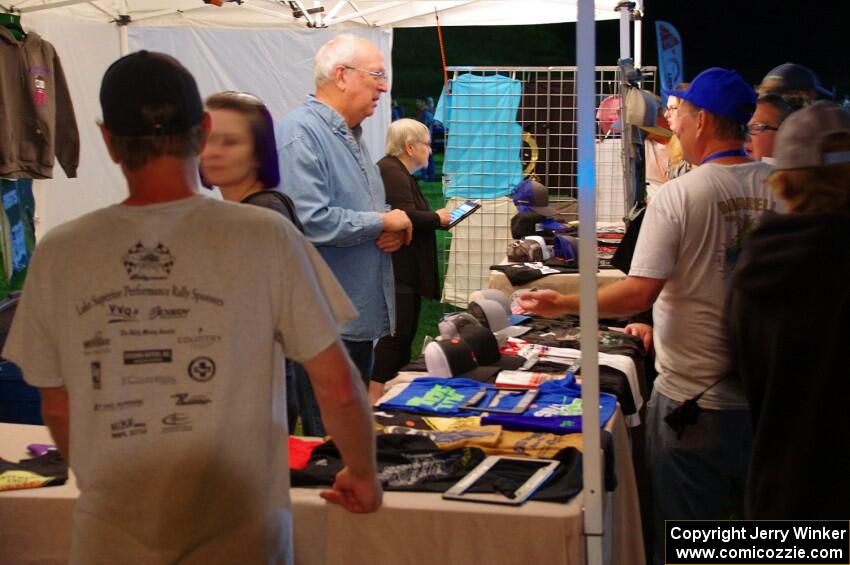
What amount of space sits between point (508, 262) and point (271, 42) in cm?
365

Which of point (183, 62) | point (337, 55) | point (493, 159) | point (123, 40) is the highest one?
point (123, 40)

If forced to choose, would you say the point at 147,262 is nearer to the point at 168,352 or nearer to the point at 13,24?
the point at 168,352

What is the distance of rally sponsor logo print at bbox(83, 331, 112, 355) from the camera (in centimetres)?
135

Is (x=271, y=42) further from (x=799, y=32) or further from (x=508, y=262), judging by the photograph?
(x=799, y=32)

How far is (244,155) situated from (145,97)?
1078 millimetres

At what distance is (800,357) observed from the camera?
1.70 meters

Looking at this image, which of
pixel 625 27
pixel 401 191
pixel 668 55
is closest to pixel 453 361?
pixel 401 191

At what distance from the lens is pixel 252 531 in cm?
143

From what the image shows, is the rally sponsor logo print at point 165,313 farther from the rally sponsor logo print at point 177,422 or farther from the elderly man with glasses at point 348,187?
the elderly man with glasses at point 348,187

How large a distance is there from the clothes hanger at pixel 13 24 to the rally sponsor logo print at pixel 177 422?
5.13 m

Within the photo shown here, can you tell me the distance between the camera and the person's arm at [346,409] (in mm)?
1431

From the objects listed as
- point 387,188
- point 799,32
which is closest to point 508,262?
point 387,188

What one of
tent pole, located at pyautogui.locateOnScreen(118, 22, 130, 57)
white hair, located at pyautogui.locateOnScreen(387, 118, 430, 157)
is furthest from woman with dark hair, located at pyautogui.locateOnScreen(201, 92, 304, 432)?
tent pole, located at pyautogui.locateOnScreen(118, 22, 130, 57)

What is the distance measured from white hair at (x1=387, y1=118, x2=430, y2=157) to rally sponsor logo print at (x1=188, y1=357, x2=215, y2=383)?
145 inches
